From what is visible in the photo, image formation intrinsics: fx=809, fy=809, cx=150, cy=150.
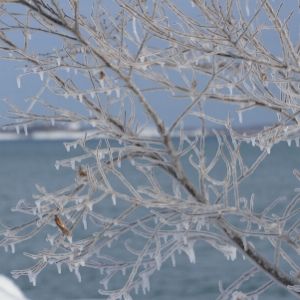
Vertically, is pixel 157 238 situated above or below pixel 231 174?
below

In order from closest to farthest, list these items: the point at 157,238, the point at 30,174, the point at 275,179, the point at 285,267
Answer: the point at 157,238, the point at 285,267, the point at 275,179, the point at 30,174

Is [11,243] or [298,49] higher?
[298,49]

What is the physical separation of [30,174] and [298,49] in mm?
79103

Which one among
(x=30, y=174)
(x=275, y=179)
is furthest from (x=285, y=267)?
(x=30, y=174)

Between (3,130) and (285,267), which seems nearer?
(3,130)

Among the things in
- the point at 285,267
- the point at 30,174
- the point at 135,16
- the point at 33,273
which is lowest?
the point at 285,267

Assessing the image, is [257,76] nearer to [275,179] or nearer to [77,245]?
[77,245]

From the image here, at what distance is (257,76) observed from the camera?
14.4 ft

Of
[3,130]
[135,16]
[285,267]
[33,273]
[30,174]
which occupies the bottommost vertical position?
[285,267]

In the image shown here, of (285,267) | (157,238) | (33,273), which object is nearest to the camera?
(157,238)

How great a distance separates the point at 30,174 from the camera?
270 ft

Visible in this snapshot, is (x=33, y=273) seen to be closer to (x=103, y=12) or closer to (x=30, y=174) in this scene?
(x=103, y=12)

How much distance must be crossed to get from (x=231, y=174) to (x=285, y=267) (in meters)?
19.2

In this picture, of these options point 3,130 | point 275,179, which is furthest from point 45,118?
point 275,179
